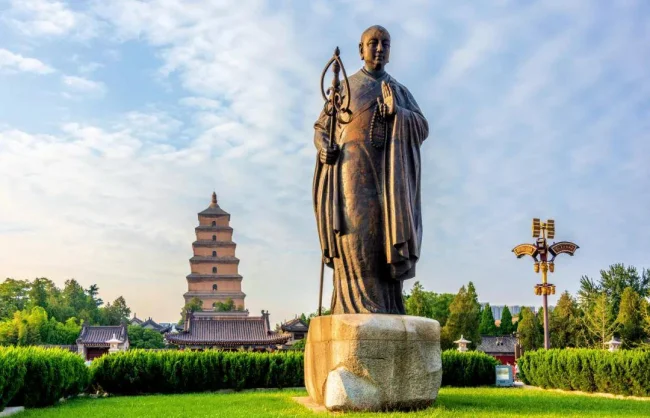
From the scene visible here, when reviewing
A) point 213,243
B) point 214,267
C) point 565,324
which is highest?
point 213,243

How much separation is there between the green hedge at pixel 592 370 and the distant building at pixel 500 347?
34.1 m

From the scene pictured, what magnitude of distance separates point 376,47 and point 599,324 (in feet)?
103

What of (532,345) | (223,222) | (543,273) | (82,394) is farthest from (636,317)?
(223,222)

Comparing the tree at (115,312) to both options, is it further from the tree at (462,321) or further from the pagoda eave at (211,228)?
the tree at (462,321)

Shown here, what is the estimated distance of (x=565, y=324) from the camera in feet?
129

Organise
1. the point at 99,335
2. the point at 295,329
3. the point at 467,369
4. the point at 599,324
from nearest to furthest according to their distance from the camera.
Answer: the point at 467,369 < the point at 599,324 < the point at 295,329 < the point at 99,335

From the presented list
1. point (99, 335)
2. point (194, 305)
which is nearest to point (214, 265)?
point (194, 305)

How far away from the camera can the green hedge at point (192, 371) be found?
511 inches

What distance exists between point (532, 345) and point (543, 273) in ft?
78.4

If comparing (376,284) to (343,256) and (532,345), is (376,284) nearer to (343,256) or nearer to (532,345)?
(343,256)

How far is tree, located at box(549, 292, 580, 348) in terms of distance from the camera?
38.7 m

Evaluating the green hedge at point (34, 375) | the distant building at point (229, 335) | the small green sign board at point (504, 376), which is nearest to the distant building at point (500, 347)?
the distant building at point (229, 335)

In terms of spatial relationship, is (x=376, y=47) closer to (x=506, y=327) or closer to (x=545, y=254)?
(x=545, y=254)

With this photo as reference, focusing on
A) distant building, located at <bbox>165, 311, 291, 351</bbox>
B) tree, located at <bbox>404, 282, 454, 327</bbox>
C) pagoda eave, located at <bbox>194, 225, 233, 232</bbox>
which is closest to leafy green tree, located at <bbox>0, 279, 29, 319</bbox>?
pagoda eave, located at <bbox>194, 225, 233, 232</bbox>
